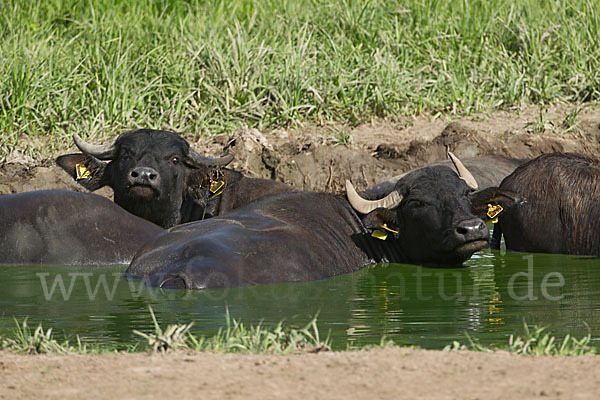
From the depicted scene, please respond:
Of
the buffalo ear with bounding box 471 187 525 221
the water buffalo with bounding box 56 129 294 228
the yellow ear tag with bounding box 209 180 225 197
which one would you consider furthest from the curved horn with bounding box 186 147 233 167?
the buffalo ear with bounding box 471 187 525 221

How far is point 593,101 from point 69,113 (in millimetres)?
7725

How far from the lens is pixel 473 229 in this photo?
8688mm

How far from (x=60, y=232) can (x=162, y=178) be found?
1.39 m

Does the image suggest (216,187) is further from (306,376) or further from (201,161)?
(306,376)

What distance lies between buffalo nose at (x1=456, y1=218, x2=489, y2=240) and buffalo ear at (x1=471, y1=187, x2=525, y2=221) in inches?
28.0

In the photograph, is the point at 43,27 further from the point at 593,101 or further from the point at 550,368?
the point at 550,368

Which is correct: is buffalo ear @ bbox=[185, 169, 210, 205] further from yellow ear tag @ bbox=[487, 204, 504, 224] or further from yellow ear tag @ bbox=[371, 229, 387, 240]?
yellow ear tag @ bbox=[487, 204, 504, 224]

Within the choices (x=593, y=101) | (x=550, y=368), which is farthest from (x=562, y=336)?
(x=593, y=101)

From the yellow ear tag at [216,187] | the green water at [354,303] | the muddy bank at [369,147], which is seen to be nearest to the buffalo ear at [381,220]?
the green water at [354,303]

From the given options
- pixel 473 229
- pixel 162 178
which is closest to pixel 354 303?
pixel 473 229

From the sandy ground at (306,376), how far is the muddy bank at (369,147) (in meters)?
8.19

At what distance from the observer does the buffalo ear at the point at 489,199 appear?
9430 mm

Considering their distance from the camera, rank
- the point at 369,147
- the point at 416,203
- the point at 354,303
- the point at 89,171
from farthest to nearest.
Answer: the point at 369,147 < the point at 89,171 < the point at 416,203 < the point at 354,303

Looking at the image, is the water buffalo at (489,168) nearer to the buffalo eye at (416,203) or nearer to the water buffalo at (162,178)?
the water buffalo at (162,178)
